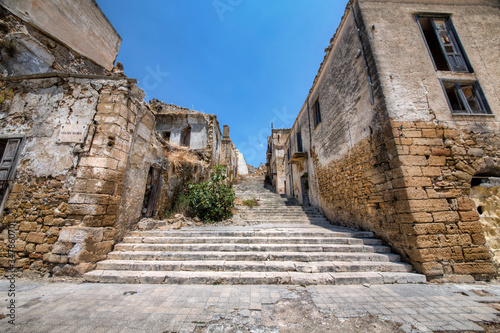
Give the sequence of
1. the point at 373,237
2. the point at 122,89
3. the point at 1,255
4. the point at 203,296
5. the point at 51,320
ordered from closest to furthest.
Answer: the point at 51,320
the point at 203,296
the point at 1,255
the point at 122,89
the point at 373,237

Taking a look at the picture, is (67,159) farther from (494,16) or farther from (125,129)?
(494,16)

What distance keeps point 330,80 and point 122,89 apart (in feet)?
23.9

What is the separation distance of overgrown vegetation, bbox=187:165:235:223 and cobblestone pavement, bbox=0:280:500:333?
3924mm

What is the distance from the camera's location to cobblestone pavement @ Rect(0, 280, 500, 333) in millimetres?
2092

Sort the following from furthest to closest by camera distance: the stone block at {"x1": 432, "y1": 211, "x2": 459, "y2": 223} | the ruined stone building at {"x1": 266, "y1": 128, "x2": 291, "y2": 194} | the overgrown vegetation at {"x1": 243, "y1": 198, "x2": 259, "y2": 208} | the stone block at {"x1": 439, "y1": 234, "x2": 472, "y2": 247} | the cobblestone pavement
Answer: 1. the ruined stone building at {"x1": 266, "y1": 128, "x2": 291, "y2": 194}
2. the overgrown vegetation at {"x1": 243, "y1": 198, "x2": 259, "y2": 208}
3. the stone block at {"x1": 432, "y1": 211, "x2": 459, "y2": 223}
4. the stone block at {"x1": 439, "y1": 234, "x2": 472, "y2": 247}
5. the cobblestone pavement

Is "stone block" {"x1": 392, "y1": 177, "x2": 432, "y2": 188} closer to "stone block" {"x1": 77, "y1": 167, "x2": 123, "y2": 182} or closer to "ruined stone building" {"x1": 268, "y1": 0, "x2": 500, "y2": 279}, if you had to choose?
"ruined stone building" {"x1": 268, "y1": 0, "x2": 500, "y2": 279}

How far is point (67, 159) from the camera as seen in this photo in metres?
3.95

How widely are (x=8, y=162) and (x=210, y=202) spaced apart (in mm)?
5233

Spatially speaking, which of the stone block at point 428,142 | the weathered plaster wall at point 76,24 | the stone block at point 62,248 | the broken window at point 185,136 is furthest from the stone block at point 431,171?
the broken window at point 185,136

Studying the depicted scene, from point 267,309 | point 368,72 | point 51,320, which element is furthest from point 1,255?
point 368,72

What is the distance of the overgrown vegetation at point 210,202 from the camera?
23.0 ft

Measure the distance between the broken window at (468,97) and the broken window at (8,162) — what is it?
34.9 ft

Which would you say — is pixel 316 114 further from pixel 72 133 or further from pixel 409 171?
pixel 72 133

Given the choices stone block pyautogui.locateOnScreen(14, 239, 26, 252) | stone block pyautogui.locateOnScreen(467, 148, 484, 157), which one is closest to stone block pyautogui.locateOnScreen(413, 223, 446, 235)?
stone block pyautogui.locateOnScreen(467, 148, 484, 157)
